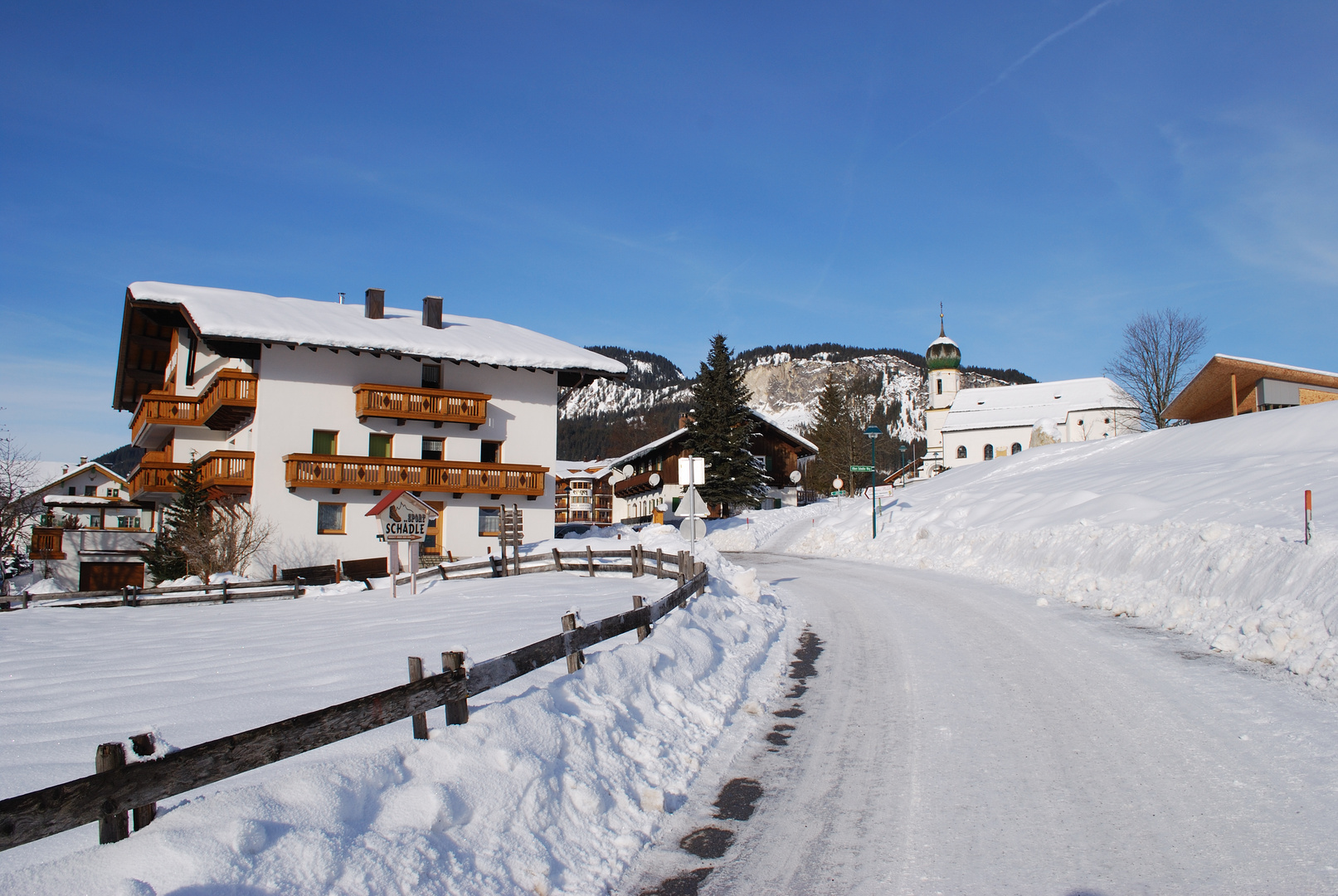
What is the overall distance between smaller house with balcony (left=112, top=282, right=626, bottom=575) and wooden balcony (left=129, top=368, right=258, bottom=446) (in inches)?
2.9

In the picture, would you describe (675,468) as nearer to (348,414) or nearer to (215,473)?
(348,414)

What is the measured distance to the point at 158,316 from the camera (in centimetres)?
3684

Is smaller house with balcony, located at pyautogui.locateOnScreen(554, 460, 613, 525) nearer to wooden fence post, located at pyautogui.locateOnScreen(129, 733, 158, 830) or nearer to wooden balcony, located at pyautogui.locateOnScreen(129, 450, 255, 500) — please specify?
wooden balcony, located at pyautogui.locateOnScreen(129, 450, 255, 500)

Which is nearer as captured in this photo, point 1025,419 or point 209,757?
point 209,757

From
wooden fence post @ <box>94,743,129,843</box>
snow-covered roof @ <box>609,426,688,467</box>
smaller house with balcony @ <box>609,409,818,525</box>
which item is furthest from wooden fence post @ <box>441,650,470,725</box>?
snow-covered roof @ <box>609,426,688,467</box>

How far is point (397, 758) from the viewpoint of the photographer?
541cm

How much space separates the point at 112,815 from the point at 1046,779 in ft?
20.9

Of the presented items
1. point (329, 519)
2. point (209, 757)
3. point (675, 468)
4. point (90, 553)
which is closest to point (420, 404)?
point (329, 519)

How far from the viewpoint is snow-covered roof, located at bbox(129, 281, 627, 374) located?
103ft

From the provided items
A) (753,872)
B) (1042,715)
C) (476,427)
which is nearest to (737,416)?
(476,427)

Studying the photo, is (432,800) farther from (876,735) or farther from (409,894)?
(876,735)

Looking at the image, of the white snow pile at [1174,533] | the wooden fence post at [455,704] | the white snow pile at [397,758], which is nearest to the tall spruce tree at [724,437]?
the white snow pile at [1174,533]

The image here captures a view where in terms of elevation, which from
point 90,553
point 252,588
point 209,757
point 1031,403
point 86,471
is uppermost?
point 1031,403

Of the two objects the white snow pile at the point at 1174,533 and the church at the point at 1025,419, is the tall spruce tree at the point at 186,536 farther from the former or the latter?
the church at the point at 1025,419
